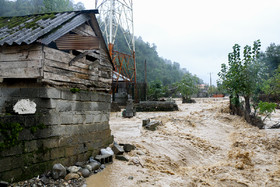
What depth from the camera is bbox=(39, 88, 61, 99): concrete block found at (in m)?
4.52

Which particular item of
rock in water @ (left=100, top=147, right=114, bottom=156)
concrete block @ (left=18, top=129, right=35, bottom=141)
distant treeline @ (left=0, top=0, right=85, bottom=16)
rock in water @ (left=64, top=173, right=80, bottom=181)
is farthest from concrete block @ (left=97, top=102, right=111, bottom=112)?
distant treeline @ (left=0, top=0, right=85, bottom=16)

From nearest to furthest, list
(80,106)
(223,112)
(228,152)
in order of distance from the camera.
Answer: (80,106) < (228,152) < (223,112)

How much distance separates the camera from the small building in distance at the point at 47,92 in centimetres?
409

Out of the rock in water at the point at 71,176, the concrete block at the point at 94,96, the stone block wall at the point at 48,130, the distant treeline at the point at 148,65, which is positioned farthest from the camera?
the distant treeline at the point at 148,65

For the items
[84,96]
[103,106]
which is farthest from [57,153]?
[103,106]

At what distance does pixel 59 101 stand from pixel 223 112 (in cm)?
1446

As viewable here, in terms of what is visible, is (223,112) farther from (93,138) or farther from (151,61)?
(151,61)

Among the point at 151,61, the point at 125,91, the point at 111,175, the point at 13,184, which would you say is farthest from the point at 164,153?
the point at 151,61

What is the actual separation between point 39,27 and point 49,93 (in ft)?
5.58

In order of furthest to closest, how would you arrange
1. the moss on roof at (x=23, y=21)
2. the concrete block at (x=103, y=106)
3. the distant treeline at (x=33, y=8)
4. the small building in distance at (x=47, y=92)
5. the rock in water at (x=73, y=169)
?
the distant treeline at (x=33, y=8) < the concrete block at (x=103, y=106) < the moss on roof at (x=23, y=21) < the rock in water at (x=73, y=169) < the small building in distance at (x=47, y=92)

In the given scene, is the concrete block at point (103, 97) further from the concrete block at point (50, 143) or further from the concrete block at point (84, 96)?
the concrete block at point (50, 143)

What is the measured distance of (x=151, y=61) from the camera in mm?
63062

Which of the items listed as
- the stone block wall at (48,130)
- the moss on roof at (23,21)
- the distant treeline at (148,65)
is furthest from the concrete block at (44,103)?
the distant treeline at (148,65)

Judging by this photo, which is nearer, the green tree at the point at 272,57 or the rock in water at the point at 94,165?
the rock in water at the point at 94,165
